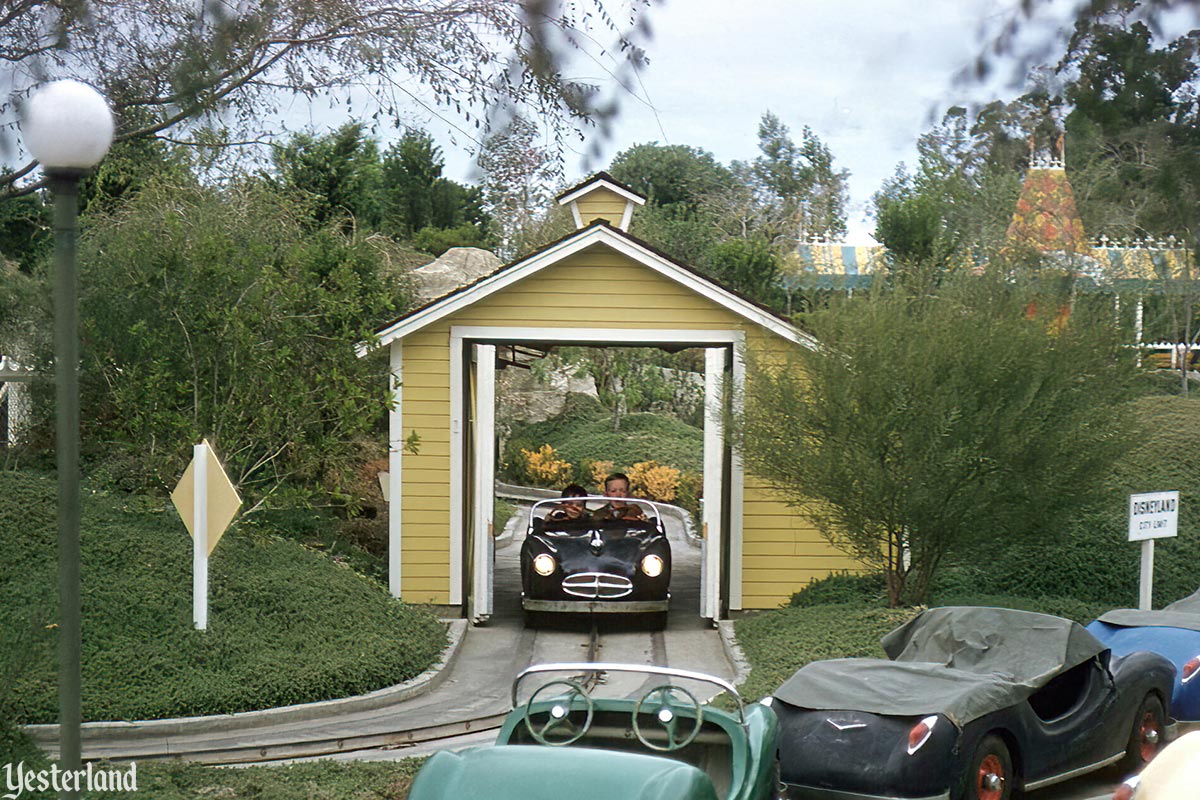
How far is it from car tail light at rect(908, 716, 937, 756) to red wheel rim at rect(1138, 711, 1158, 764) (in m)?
2.54

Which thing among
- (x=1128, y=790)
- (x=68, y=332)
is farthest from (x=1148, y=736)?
(x=68, y=332)

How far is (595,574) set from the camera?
14.2 meters

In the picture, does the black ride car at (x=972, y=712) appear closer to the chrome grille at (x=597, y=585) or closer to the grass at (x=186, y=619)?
the grass at (x=186, y=619)

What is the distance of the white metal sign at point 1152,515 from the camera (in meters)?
12.5

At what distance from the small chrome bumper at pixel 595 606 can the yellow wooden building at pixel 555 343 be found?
91cm

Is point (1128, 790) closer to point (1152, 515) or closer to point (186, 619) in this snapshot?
point (186, 619)

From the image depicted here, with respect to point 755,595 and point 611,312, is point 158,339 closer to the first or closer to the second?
point 611,312

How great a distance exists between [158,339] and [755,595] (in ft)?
24.5

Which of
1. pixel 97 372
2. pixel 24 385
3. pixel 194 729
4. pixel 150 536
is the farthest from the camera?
pixel 24 385

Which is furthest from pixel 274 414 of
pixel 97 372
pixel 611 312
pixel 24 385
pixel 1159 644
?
pixel 1159 644

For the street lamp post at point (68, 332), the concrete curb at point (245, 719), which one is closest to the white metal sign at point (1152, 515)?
the concrete curb at point (245, 719)

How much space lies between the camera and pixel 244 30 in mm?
9453

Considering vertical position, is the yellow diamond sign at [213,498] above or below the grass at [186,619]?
above

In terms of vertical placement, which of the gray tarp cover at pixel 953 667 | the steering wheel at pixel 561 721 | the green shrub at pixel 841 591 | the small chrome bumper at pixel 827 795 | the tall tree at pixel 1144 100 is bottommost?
the green shrub at pixel 841 591
